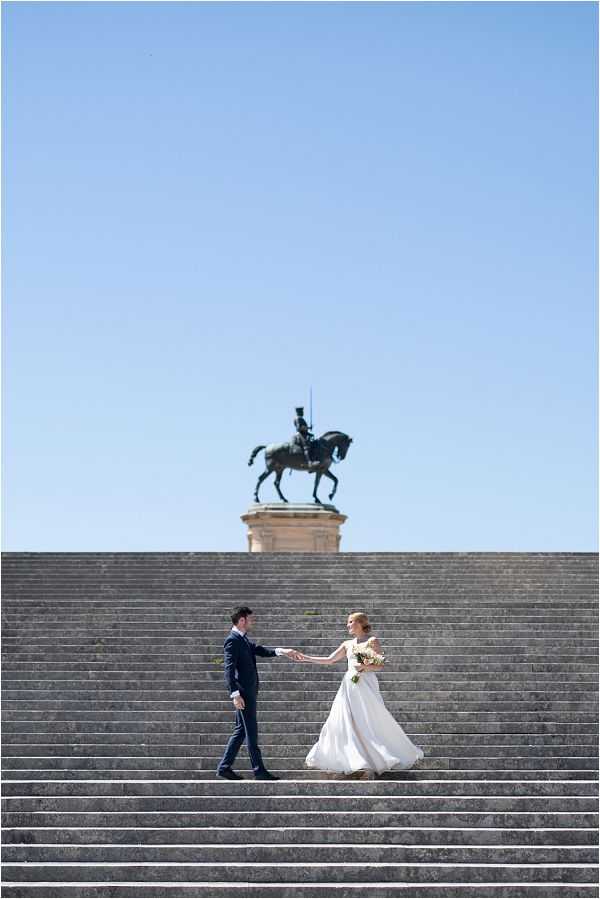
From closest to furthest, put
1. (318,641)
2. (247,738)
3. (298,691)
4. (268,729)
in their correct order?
(247,738) < (268,729) < (298,691) < (318,641)

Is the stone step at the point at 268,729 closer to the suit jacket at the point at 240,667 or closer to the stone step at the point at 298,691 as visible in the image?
the stone step at the point at 298,691

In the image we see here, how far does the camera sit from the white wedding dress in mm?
11133

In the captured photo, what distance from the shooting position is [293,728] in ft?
43.9

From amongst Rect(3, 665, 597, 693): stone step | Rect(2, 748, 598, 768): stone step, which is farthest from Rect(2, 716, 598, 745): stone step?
Rect(3, 665, 597, 693): stone step

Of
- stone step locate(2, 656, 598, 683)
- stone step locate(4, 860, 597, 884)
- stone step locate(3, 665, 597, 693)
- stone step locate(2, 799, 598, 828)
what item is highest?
stone step locate(2, 656, 598, 683)

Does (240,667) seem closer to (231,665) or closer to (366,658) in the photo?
(231,665)

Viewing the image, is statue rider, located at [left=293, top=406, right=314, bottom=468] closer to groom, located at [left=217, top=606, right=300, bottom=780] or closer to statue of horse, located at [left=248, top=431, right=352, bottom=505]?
statue of horse, located at [left=248, top=431, right=352, bottom=505]

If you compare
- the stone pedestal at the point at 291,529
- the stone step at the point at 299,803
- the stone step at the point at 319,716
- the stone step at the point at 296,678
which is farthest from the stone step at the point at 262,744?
the stone pedestal at the point at 291,529

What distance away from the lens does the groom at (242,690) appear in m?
11.2

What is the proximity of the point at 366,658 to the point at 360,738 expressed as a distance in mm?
599

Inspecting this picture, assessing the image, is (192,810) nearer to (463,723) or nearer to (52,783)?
(52,783)

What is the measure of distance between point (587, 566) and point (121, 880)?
11.8 meters

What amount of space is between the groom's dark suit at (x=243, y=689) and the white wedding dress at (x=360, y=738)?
456mm

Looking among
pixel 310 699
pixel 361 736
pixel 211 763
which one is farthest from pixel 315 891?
pixel 310 699
